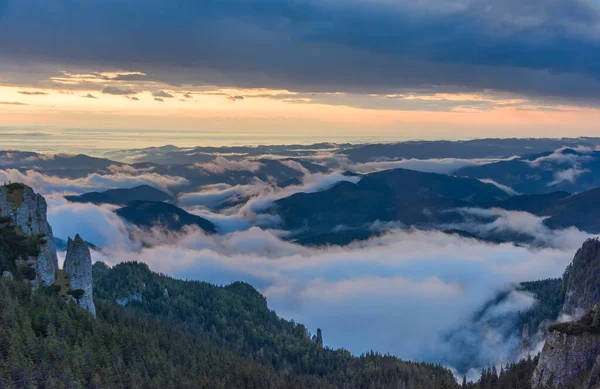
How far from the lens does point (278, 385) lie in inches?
6969

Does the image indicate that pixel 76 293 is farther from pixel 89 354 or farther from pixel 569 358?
pixel 569 358

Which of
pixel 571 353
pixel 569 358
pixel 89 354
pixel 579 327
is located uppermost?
pixel 579 327

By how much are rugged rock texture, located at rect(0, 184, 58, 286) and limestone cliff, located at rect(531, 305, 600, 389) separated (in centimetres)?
11017

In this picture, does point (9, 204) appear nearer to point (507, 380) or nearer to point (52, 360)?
point (52, 360)

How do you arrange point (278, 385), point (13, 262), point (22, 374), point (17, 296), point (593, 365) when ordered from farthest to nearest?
point (278, 385)
point (13, 262)
point (17, 296)
point (593, 365)
point (22, 374)

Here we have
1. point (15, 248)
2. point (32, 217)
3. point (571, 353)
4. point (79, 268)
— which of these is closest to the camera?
point (571, 353)

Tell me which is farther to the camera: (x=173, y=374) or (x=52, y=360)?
(x=173, y=374)

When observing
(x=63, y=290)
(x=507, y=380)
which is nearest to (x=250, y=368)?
(x=63, y=290)

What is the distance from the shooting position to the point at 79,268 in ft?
484

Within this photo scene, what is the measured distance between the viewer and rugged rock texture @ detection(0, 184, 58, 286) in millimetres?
144500

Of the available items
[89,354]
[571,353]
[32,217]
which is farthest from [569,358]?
[32,217]

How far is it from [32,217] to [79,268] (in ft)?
57.2

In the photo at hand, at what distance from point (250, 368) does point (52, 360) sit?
8086 cm

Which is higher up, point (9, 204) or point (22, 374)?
point (9, 204)
